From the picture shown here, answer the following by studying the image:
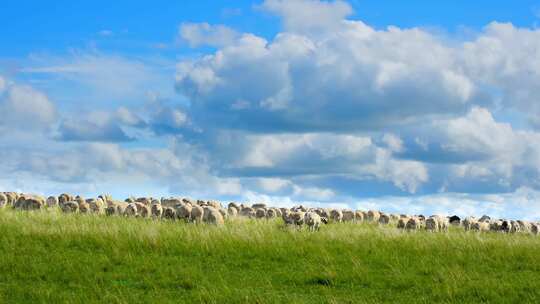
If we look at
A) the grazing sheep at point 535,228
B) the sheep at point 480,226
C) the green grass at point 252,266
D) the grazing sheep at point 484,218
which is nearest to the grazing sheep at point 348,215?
the sheep at point 480,226

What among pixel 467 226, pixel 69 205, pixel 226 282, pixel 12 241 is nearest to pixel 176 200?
pixel 69 205

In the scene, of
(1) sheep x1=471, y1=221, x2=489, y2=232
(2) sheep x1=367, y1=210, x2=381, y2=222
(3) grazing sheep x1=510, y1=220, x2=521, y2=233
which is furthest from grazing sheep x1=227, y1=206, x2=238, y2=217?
(3) grazing sheep x1=510, y1=220, x2=521, y2=233

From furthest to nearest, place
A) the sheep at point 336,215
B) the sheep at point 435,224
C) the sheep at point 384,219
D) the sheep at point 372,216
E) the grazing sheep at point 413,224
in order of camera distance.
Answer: the sheep at point 372,216, the sheep at point 384,219, the sheep at point 336,215, the sheep at point 435,224, the grazing sheep at point 413,224

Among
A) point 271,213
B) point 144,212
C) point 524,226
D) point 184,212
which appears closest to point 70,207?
point 144,212

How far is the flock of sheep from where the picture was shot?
3197 centimetres

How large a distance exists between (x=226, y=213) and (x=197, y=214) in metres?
6.47

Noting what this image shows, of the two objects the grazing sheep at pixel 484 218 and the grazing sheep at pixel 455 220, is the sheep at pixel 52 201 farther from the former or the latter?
the grazing sheep at pixel 484 218

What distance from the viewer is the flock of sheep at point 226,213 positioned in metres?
32.0

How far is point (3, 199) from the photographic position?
43438 mm

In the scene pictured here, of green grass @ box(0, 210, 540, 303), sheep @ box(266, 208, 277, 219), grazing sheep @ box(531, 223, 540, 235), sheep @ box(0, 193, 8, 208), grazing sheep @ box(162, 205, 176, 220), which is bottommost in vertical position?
green grass @ box(0, 210, 540, 303)

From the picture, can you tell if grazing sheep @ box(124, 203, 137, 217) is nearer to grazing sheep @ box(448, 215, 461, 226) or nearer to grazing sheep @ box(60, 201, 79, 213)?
grazing sheep @ box(60, 201, 79, 213)

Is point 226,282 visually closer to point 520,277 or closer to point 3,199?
point 520,277

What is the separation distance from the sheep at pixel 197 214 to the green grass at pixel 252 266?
174 inches

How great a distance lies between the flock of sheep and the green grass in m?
5.21
